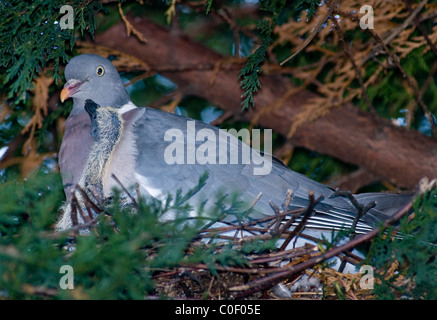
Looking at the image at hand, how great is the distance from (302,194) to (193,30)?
5.18 ft

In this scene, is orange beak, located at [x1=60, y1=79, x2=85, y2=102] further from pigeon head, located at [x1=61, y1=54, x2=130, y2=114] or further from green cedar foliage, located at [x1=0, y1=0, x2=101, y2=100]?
green cedar foliage, located at [x1=0, y1=0, x2=101, y2=100]

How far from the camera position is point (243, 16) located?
338cm

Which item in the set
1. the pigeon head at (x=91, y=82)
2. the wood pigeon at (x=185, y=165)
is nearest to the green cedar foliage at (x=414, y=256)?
the wood pigeon at (x=185, y=165)

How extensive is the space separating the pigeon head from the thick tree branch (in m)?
0.42

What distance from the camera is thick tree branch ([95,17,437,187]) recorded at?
A: 10.1 feet

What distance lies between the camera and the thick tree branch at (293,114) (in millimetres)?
3064

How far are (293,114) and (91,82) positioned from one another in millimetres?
1247

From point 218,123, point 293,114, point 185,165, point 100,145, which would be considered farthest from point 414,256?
point 218,123

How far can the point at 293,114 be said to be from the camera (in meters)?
3.17

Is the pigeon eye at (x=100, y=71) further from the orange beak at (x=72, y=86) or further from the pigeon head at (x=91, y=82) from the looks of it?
the orange beak at (x=72, y=86)

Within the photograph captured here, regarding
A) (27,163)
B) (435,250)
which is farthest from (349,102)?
(27,163)

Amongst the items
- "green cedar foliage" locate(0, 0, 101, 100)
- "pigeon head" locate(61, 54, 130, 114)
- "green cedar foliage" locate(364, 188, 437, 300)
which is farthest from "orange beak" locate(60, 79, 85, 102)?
"green cedar foliage" locate(364, 188, 437, 300)

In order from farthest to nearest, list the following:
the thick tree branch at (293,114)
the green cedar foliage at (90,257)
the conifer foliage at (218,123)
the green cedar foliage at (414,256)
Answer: the thick tree branch at (293,114) < the green cedar foliage at (414,256) < the conifer foliage at (218,123) < the green cedar foliage at (90,257)

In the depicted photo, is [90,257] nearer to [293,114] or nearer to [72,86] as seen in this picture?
[72,86]
